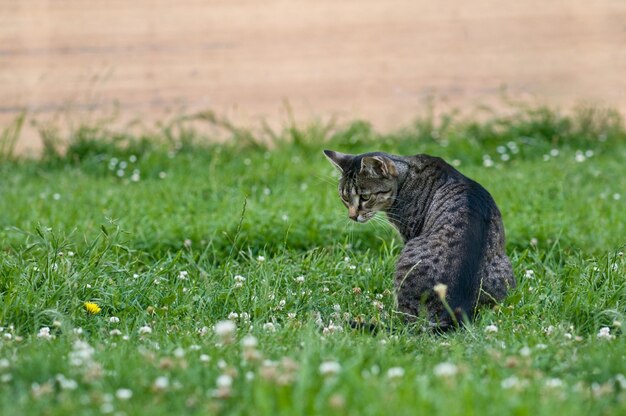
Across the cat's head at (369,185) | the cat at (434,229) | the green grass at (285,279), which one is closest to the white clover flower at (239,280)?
the green grass at (285,279)

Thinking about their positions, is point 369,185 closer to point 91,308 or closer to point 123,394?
point 91,308

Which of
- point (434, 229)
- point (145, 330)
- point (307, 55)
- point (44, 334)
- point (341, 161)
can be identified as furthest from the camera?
point (307, 55)

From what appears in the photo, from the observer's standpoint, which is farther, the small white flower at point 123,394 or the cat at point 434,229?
the cat at point 434,229

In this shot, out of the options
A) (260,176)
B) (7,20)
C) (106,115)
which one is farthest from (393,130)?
(7,20)

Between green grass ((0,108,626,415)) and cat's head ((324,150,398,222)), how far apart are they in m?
0.24

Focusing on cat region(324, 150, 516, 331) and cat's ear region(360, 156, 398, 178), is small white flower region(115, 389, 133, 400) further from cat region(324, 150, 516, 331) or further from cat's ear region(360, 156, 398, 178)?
cat's ear region(360, 156, 398, 178)

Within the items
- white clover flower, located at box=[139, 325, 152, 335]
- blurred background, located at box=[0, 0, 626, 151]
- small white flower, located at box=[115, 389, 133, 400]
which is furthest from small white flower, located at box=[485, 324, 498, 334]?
blurred background, located at box=[0, 0, 626, 151]

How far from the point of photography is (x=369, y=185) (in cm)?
548

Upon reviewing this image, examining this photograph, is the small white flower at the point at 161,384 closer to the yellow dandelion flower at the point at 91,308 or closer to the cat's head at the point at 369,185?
the yellow dandelion flower at the point at 91,308

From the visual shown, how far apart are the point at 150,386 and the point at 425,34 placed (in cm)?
723

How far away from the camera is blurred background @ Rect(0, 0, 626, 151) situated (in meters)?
9.34

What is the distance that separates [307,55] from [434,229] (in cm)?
508

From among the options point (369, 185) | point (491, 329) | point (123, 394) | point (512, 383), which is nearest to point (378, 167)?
point (369, 185)

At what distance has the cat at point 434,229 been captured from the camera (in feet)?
14.7
